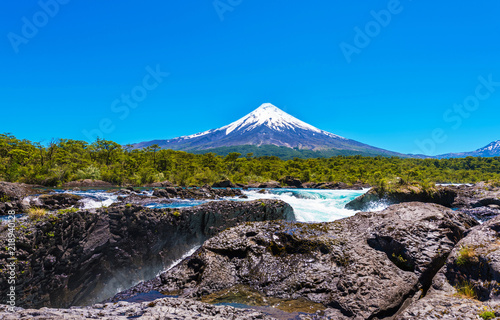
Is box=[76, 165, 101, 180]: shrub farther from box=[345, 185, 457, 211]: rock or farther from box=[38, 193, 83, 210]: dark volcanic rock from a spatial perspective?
box=[345, 185, 457, 211]: rock

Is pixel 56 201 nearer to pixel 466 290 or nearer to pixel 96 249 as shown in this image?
pixel 96 249

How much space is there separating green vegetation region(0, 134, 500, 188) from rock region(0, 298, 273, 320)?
20.4m

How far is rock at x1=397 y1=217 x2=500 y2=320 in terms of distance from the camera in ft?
11.9

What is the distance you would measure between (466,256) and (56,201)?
19275 mm

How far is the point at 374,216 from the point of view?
26.2ft

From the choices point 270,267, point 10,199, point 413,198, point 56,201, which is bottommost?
point 270,267

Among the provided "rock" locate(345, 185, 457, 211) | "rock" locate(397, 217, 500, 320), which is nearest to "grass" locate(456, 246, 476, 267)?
"rock" locate(397, 217, 500, 320)

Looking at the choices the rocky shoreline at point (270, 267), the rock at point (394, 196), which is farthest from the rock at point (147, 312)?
the rock at point (394, 196)

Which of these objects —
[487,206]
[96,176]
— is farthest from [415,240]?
[96,176]

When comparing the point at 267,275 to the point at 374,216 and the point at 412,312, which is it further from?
the point at 374,216

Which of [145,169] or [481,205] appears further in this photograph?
[145,169]

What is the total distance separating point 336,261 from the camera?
251 inches

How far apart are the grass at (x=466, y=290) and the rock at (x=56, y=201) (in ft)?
59.0

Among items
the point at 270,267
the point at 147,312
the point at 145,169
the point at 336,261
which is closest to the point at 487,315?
the point at 336,261
